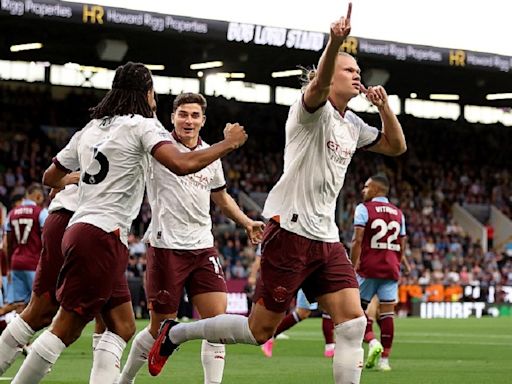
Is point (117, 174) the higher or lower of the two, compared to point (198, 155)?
lower

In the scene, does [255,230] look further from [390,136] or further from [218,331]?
[390,136]

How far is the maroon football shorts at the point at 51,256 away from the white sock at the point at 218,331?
3.28 ft

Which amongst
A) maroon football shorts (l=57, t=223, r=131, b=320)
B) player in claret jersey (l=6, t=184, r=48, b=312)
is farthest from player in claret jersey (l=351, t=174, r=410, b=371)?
maroon football shorts (l=57, t=223, r=131, b=320)

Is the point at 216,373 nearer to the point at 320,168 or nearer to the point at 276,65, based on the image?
the point at 320,168

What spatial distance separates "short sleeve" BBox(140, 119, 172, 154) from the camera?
8281 millimetres

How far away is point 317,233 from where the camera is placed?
906 centimetres

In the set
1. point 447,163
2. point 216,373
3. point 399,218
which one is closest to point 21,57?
point 447,163

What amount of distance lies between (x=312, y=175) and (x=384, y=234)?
23.3 ft

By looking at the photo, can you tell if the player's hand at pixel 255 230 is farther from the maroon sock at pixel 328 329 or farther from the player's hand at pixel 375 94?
the maroon sock at pixel 328 329

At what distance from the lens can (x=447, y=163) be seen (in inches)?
2024

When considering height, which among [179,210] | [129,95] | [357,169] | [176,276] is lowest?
[357,169]

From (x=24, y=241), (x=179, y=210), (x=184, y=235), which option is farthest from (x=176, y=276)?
(x=24, y=241)

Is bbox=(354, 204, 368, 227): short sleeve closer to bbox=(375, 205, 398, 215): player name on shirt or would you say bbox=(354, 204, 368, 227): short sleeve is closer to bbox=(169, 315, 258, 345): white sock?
bbox=(375, 205, 398, 215): player name on shirt

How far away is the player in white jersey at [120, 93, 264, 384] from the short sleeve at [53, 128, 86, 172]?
156 cm
